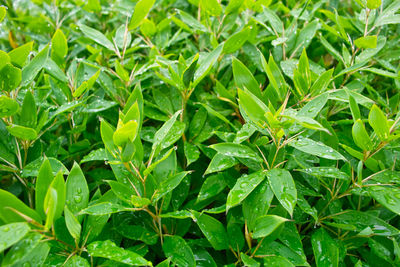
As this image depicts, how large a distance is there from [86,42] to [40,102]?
0.51 m

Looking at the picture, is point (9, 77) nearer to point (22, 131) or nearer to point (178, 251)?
point (22, 131)

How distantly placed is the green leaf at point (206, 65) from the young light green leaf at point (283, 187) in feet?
1.35

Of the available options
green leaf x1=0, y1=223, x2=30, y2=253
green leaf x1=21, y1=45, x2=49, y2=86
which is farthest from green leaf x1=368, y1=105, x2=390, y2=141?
green leaf x1=21, y1=45, x2=49, y2=86

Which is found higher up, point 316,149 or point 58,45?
point 58,45

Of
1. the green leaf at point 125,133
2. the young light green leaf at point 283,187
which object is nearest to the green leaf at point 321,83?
the young light green leaf at point 283,187

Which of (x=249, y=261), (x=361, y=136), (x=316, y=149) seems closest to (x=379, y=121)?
(x=361, y=136)

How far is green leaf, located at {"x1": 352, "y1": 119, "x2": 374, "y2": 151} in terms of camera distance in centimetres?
97

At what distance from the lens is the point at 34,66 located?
1121 millimetres

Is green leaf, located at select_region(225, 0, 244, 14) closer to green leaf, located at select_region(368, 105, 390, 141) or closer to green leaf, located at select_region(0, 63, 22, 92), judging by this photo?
green leaf, located at select_region(368, 105, 390, 141)

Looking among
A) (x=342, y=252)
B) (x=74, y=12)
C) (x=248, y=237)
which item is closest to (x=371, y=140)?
(x=342, y=252)

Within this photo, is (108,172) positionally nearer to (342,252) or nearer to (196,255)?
(196,255)

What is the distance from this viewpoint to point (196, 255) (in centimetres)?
106

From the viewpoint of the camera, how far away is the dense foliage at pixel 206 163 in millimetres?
914

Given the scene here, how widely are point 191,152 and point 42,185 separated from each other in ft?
1.63
